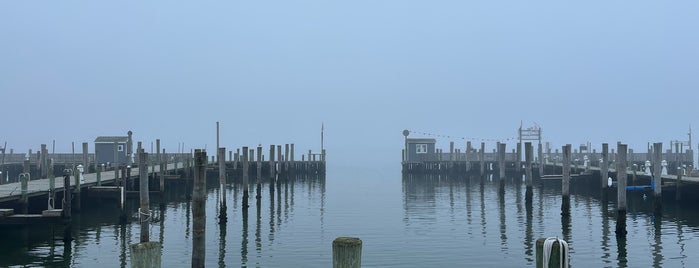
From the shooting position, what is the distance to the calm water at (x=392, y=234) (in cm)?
2300

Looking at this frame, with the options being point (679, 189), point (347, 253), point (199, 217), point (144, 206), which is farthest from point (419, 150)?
point (347, 253)

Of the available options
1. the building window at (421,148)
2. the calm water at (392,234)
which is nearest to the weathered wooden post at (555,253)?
the calm water at (392,234)

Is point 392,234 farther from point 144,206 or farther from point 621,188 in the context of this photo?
point 144,206

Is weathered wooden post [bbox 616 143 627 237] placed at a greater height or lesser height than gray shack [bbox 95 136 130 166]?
lesser

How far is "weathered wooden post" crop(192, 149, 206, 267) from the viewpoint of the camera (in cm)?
1584

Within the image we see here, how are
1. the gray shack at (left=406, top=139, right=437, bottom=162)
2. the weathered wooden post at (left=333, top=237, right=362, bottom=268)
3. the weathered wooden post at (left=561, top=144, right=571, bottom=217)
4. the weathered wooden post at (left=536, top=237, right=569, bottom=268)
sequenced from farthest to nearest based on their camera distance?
the gray shack at (left=406, top=139, right=437, bottom=162)
the weathered wooden post at (left=561, top=144, right=571, bottom=217)
the weathered wooden post at (left=536, top=237, right=569, bottom=268)
the weathered wooden post at (left=333, top=237, right=362, bottom=268)

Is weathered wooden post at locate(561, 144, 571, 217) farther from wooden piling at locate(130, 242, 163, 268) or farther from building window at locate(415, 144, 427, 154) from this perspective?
building window at locate(415, 144, 427, 154)

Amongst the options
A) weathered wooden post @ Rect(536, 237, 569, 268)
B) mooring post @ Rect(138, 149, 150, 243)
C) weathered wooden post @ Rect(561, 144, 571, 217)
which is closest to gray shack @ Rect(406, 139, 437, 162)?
weathered wooden post @ Rect(561, 144, 571, 217)

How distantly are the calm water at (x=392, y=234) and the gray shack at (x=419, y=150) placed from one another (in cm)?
3052

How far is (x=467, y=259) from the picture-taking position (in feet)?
76.9

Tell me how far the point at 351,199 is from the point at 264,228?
765 inches

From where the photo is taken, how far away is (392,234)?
2981cm

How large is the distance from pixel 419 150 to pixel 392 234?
160 feet

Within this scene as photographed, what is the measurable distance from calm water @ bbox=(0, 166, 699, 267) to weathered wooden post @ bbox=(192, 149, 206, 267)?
6.23 m
